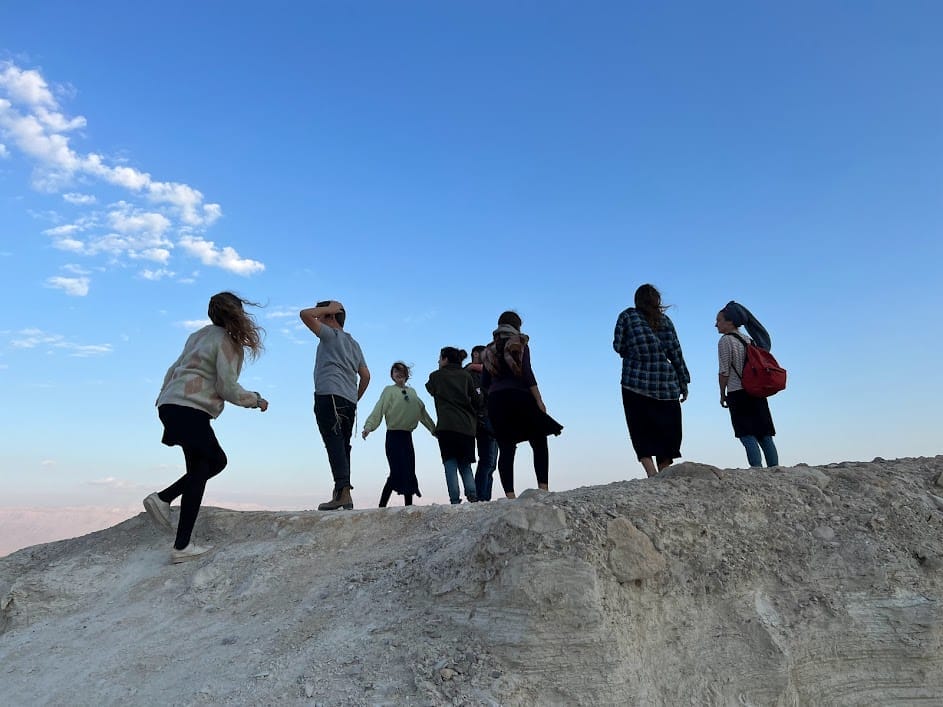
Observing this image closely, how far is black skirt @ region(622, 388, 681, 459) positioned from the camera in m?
6.74

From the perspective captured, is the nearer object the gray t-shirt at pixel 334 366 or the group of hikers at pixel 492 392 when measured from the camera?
the group of hikers at pixel 492 392

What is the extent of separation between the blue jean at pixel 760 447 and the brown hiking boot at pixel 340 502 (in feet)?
13.5

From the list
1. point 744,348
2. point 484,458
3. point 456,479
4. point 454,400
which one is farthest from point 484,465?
point 744,348

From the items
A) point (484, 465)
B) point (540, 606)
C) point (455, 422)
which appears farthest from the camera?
point (484, 465)

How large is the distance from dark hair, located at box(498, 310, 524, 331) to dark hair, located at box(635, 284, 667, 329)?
1.31m

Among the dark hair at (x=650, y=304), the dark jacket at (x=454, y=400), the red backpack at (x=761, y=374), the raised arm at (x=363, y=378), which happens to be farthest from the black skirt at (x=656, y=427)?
the raised arm at (x=363, y=378)

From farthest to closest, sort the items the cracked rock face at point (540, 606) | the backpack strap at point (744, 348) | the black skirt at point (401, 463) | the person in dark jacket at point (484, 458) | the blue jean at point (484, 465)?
the blue jean at point (484, 465) → the person in dark jacket at point (484, 458) → the black skirt at point (401, 463) → the backpack strap at point (744, 348) → the cracked rock face at point (540, 606)

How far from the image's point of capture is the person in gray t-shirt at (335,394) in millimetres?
6816

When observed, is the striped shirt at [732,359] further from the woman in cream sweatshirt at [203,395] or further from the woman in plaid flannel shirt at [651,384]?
the woman in cream sweatshirt at [203,395]

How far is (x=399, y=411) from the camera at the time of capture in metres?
8.61

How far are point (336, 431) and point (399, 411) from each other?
6.14 feet

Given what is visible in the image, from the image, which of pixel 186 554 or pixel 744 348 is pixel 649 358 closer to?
pixel 744 348

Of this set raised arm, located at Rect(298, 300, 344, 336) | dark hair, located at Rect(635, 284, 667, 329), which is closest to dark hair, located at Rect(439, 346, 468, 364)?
raised arm, located at Rect(298, 300, 344, 336)

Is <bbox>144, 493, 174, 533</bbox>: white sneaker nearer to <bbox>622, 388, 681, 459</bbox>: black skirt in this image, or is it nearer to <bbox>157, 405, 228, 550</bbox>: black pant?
<bbox>157, 405, 228, 550</bbox>: black pant
